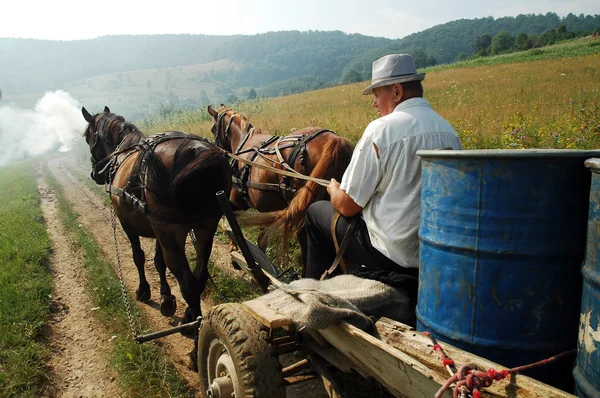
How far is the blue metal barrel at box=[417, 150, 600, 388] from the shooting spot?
1.63m

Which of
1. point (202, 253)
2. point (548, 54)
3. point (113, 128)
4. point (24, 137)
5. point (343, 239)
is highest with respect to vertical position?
point (548, 54)

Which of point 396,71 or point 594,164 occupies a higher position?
point 396,71

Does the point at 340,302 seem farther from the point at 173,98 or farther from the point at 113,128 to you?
the point at 173,98

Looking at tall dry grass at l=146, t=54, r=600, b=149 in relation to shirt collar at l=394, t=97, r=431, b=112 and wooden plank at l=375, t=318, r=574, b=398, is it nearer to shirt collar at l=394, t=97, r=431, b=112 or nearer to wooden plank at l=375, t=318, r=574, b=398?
shirt collar at l=394, t=97, r=431, b=112

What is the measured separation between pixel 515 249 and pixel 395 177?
858 mm

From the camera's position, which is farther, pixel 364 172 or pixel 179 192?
pixel 179 192

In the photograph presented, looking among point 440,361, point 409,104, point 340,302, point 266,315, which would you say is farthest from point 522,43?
point 440,361

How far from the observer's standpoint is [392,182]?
2428 mm

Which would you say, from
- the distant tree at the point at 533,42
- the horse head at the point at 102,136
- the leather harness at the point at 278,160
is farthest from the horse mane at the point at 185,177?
the distant tree at the point at 533,42

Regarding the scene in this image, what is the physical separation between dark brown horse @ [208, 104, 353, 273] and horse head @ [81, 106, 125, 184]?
1.61 meters

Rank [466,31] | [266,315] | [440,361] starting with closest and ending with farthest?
[440,361] < [266,315] < [466,31]

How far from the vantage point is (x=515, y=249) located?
5.47 feet

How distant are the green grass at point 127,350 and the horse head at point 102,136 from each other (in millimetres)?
1403

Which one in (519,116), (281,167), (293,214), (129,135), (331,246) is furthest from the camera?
(519,116)
